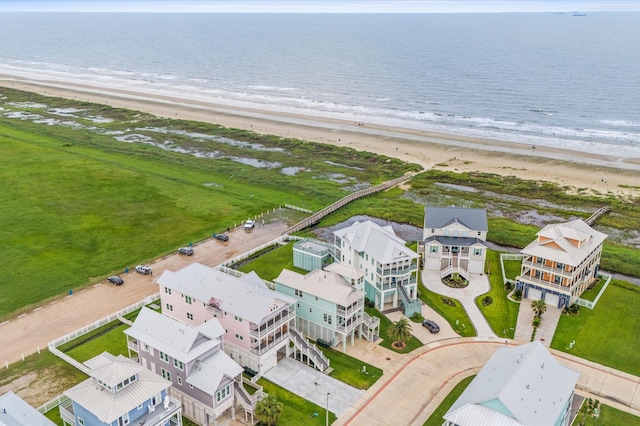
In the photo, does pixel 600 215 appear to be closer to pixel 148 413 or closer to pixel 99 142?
pixel 148 413

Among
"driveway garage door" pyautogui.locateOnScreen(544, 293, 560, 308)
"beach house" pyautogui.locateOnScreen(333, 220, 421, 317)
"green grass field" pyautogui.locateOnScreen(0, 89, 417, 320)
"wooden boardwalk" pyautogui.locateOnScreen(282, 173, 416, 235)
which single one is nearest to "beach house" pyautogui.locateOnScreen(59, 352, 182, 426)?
"beach house" pyautogui.locateOnScreen(333, 220, 421, 317)

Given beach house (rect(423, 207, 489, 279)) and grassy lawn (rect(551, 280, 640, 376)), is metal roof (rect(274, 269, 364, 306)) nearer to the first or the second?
beach house (rect(423, 207, 489, 279))

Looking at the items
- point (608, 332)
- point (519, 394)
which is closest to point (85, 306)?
point (519, 394)

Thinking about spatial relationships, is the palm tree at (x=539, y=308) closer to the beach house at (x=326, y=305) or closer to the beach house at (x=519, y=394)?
the beach house at (x=519, y=394)

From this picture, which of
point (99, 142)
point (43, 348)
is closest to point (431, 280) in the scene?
point (43, 348)

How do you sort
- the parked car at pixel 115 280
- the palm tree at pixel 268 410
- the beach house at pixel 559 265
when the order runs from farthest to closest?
the parked car at pixel 115 280 < the beach house at pixel 559 265 < the palm tree at pixel 268 410

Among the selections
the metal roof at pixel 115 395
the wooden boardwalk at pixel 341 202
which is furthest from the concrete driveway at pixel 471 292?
the metal roof at pixel 115 395
